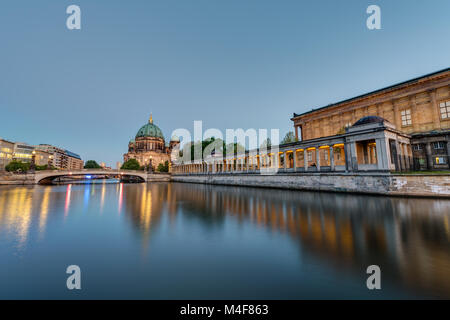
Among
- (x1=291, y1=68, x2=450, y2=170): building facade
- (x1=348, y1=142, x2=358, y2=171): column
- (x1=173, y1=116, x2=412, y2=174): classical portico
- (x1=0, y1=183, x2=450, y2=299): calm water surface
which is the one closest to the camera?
(x1=0, y1=183, x2=450, y2=299): calm water surface

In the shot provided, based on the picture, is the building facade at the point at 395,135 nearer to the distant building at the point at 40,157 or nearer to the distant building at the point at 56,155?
the distant building at the point at 40,157

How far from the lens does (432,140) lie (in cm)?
2527

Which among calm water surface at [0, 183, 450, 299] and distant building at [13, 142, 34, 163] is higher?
distant building at [13, 142, 34, 163]

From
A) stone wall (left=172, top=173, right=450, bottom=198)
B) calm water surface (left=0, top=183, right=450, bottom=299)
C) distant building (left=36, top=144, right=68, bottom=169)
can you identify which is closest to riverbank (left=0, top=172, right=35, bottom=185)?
calm water surface (left=0, top=183, right=450, bottom=299)

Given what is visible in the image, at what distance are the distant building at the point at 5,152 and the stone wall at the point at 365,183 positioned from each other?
10906cm

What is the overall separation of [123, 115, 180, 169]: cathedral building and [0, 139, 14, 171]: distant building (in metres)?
57.5

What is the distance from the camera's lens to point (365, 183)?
65.7 ft

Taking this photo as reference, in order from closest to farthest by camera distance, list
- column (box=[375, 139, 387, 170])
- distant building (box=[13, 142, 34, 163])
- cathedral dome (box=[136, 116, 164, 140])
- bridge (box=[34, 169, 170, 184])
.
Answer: column (box=[375, 139, 387, 170]) → bridge (box=[34, 169, 170, 184]) → distant building (box=[13, 142, 34, 163]) → cathedral dome (box=[136, 116, 164, 140])

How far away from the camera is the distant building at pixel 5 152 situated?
80.1 metres

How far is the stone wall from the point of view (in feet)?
52.4

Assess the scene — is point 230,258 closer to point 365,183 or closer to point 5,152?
point 365,183

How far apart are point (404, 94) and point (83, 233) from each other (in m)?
41.5

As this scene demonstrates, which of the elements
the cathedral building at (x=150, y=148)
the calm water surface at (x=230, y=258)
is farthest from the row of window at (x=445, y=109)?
the cathedral building at (x=150, y=148)

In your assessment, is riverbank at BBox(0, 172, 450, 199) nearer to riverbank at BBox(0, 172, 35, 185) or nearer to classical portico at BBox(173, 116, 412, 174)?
classical portico at BBox(173, 116, 412, 174)
